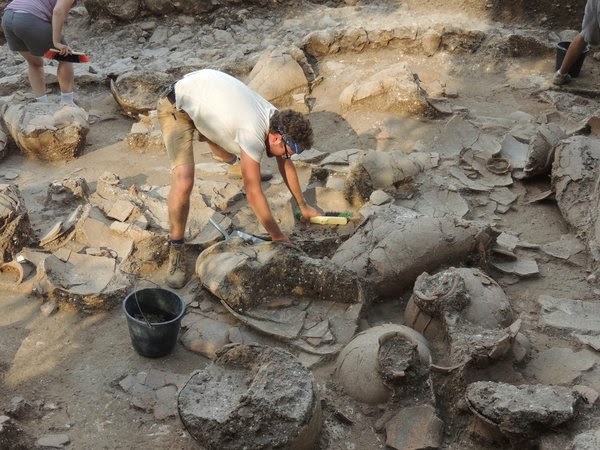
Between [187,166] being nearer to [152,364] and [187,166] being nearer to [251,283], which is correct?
[251,283]

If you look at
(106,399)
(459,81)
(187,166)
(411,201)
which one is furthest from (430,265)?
(459,81)

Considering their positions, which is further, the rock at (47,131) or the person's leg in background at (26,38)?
the person's leg in background at (26,38)

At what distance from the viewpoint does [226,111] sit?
4.17 meters

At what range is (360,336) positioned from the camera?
360cm

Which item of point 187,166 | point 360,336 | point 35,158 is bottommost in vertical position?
point 35,158

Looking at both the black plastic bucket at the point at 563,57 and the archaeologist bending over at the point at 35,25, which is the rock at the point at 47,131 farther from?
the black plastic bucket at the point at 563,57

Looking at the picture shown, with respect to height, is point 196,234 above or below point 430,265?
below

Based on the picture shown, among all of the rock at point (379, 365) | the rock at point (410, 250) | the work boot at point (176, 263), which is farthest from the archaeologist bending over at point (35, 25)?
the rock at point (379, 365)

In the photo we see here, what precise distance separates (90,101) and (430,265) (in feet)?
16.9

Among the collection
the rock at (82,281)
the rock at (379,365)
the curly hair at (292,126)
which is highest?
the curly hair at (292,126)

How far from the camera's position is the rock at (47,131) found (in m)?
6.22

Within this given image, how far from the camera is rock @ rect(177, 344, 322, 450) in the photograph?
2893mm

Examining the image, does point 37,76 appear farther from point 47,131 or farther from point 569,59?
point 569,59

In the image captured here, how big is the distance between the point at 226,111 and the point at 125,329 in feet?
5.18
